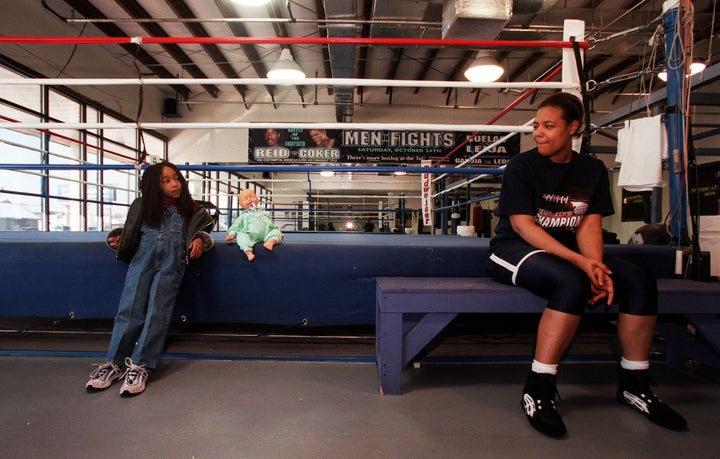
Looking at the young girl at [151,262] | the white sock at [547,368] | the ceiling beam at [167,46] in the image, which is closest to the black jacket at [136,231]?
the young girl at [151,262]

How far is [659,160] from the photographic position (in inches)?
65.7

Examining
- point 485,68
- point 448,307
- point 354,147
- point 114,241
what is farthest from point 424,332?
point 354,147

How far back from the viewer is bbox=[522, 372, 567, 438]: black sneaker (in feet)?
3.12

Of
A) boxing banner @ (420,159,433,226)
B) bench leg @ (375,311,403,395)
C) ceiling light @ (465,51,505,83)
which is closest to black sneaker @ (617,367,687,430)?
bench leg @ (375,311,403,395)

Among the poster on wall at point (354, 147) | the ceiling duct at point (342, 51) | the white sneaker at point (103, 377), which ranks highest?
the ceiling duct at point (342, 51)

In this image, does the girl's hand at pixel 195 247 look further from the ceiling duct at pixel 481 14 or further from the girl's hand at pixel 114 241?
the ceiling duct at pixel 481 14

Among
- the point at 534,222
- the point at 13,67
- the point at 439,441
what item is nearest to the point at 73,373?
the point at 439,441

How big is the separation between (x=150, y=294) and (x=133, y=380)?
30 cm

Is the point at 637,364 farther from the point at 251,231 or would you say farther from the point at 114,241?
the point at 114,241

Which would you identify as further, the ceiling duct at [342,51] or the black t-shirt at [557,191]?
the ceiling duct at [342,51]

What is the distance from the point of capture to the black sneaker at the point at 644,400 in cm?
99

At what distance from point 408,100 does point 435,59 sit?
2.03 m

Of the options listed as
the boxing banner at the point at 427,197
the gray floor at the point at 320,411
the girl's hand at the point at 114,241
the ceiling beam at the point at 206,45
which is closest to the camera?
the gray floor at the point at 320,411

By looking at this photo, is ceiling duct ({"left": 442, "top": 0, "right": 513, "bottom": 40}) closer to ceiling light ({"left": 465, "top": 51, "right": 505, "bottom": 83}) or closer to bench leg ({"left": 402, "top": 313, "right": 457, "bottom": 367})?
ceiling light ({"left": 465, "top": 51, "right": 505, "bottom": 83})
